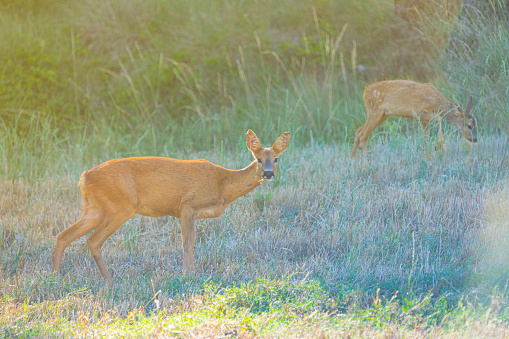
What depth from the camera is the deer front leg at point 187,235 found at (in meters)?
5.24

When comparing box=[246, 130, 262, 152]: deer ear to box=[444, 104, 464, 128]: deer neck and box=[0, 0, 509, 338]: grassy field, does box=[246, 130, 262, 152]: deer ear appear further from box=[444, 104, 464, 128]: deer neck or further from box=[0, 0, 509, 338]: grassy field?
box=[444, 104, 464, 128]: deer neck

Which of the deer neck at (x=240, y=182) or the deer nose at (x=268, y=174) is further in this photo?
the deer neck at (x=240, y=182)

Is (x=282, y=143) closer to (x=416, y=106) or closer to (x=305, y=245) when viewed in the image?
(x=305, y=245)

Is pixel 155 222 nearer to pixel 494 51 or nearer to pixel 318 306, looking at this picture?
pixel 318 306

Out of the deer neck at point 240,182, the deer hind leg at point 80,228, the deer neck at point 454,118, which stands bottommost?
the deer neck at point 454,118

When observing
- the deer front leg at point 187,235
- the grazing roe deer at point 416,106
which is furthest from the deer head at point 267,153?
the grazing roe deer at point 416,106

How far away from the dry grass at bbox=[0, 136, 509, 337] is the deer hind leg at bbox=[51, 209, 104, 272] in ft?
0.71

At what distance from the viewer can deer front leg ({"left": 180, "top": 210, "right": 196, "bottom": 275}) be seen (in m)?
5.24

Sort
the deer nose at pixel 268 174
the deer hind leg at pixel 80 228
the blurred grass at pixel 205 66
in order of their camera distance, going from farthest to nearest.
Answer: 1. the blurred grass at pixel 205 66
2. the deer hind leg at pixel 80 228
3. the deer nose at pixel 268 174

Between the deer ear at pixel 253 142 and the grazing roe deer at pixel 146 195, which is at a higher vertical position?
the deer ear at pixel 253 142

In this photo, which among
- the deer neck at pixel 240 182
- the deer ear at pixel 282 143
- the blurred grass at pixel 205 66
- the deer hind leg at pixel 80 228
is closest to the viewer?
the deer hind leg at pixel 80 228

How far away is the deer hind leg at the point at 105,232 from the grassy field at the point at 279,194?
0.48ft

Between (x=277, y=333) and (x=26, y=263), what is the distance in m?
3.01

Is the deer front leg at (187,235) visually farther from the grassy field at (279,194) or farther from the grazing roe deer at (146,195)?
the grassy field at (279,194)
